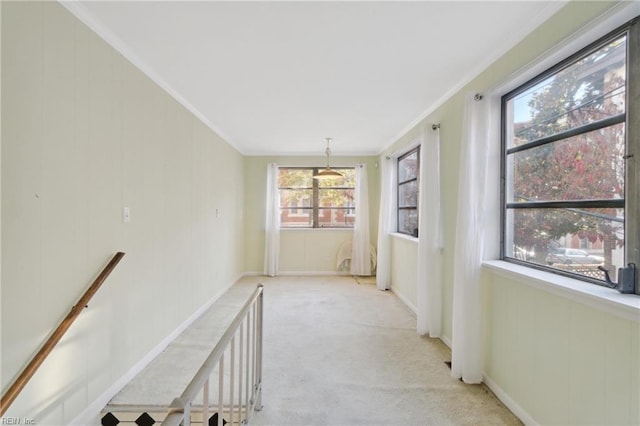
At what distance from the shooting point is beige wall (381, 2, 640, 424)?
4.33ft

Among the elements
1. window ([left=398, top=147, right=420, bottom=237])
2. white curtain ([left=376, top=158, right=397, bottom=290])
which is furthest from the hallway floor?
window ([left=398, top=147, right=420, bottom=237])

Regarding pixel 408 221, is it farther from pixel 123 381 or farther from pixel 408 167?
pixel 123 381

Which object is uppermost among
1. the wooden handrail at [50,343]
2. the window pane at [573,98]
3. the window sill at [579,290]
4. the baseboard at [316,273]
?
the window pane at [573,98]

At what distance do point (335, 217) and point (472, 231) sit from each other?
4118 mm

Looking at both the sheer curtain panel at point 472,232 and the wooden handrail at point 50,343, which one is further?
the sheer curtain panel at point 472,232

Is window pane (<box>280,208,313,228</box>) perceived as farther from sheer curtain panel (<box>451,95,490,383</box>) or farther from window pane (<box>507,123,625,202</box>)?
window pane (<box>507,123,625,202</box>)

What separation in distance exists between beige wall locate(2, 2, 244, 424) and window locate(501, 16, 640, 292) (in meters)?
2.87

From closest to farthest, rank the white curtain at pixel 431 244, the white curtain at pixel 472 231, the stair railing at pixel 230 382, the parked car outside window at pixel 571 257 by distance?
the stair railing at pixel 230 382 < the parked car outside window at pixel 571 257 < the white curtain at pixel 472 231 < the white curtain at pixel 431 244

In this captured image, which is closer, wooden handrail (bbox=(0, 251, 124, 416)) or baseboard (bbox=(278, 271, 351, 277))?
wooden handrail (bbox=(0, 251, 124, 416))

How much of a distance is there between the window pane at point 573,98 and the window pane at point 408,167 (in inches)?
82.7

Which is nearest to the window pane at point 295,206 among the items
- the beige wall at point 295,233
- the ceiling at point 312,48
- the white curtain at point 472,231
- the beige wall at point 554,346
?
the beige wall at point 295,233

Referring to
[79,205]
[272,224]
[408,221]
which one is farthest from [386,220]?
[79,205]

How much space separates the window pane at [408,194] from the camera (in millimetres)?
4270

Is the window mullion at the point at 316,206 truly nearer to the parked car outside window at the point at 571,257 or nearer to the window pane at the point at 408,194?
the window pane at the point at 408,194
